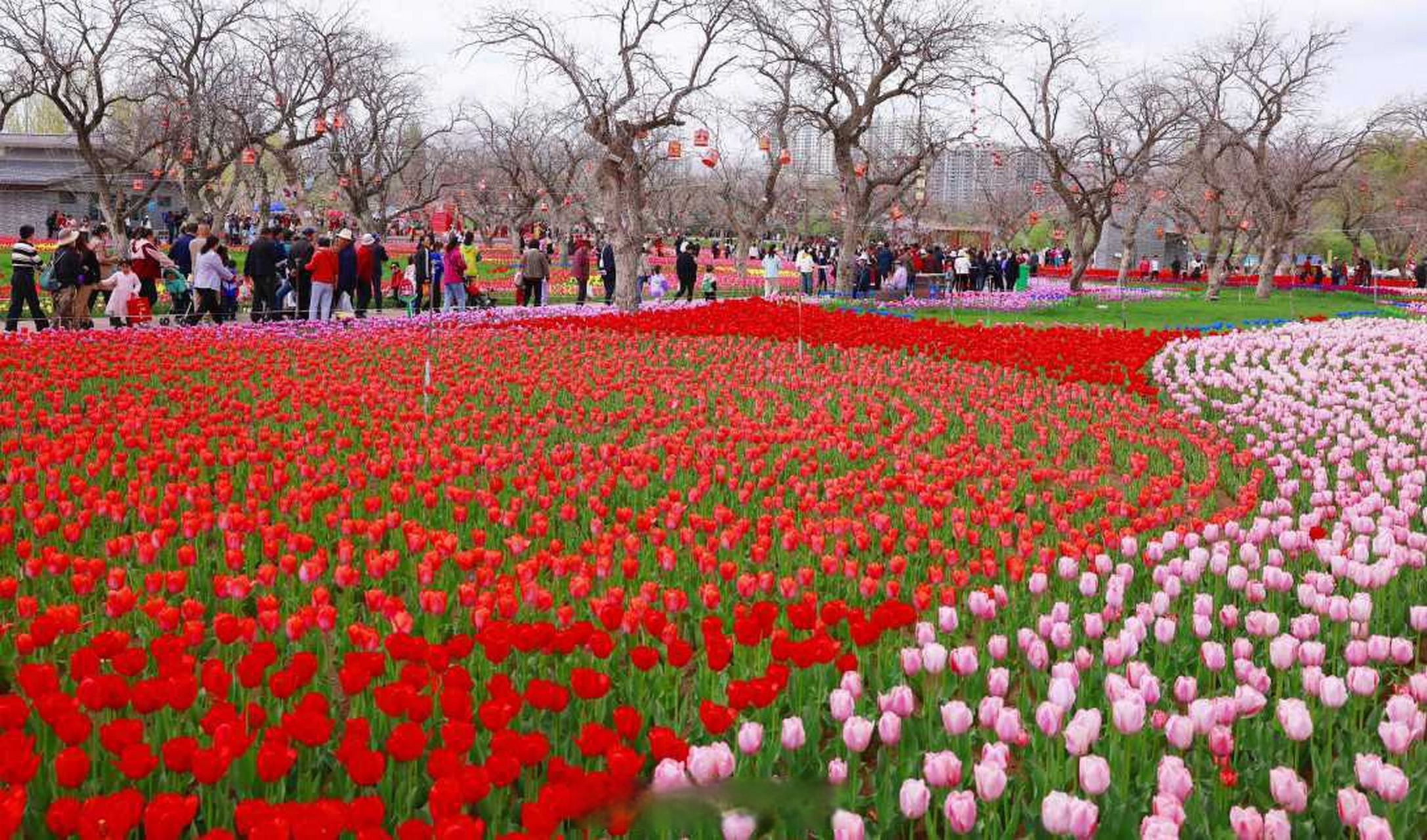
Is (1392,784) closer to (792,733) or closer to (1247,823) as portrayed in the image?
(1247,823)

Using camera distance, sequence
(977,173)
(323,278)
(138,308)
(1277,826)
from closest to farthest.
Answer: (1277,826)
(138,308)
(323,278)
(977,173)

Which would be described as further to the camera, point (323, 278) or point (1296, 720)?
point (323, 278)

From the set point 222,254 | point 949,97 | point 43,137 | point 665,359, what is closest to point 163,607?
point 665,359

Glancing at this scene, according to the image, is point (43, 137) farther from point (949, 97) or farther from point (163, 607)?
point (163, 607)

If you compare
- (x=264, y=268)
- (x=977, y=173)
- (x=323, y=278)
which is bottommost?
(x=323, y=278)

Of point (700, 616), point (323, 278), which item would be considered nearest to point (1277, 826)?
point (700, 616)

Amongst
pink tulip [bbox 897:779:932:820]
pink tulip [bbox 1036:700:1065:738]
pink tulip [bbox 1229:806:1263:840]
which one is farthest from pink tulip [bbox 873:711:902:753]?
pink tulip [bbox 1229:806:1263:840]

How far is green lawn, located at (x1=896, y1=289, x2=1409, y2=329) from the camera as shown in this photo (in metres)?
24.5

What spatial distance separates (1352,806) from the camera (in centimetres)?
251

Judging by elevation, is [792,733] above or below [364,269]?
below

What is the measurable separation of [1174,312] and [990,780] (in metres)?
28.5

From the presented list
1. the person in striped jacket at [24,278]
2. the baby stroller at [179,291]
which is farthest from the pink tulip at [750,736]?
the baby stroller at [179,291]

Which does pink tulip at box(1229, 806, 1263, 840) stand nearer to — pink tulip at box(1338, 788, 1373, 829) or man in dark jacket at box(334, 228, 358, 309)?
pink tulip at box(1338, 788, 1373, 829)

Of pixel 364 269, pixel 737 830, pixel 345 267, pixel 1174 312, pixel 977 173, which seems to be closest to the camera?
pixel 737 830
